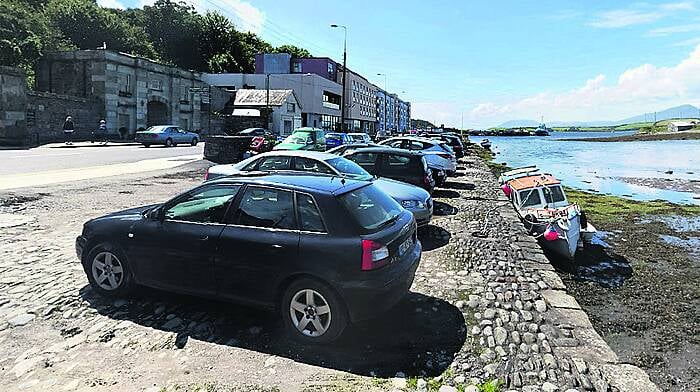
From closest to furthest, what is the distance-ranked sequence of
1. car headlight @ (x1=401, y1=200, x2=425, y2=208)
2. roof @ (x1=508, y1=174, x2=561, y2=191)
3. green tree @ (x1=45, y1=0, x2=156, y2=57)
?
1. car headlight @ (x1=401, y1=200, x2=425, y2=208)
2. roof @ (x1=508, y1=174, x2=561, y2=191)
3. green tree @ (x1=45, y1=0, x2=156, y2=57)

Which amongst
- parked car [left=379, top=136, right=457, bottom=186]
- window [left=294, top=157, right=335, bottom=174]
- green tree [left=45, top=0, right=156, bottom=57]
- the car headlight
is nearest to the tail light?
the car headlight

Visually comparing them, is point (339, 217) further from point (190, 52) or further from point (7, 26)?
point (190, 52)

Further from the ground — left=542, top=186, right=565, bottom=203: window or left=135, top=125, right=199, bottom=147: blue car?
left=135, top=125, right=199, bottom=147: blue car

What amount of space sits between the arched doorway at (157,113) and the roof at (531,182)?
38411 mm

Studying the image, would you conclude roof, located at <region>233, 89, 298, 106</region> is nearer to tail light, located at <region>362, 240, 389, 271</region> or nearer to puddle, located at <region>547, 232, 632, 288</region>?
puddle, located at <region>547, 232, 632, 288</region>

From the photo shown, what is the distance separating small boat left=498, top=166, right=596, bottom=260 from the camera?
1373cm

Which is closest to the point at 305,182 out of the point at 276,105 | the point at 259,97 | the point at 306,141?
the point at 306,141

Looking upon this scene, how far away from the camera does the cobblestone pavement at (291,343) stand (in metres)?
4.36

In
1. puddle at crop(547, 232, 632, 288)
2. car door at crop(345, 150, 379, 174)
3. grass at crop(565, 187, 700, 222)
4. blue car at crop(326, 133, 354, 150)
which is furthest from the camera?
blue car at crop(326, 133, 354, 150)

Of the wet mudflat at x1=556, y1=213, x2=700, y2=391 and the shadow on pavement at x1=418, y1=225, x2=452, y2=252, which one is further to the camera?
the shadow on pavement at x1=418, y1=225, x2=452, y2=252

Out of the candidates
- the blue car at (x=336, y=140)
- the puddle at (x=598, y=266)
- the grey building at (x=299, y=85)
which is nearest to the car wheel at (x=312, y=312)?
the puddle at (x=598, y=266)

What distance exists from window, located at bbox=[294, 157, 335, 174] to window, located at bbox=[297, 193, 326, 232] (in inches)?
227

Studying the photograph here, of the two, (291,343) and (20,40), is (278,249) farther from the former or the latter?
(20,40)

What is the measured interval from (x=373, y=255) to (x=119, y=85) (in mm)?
42832
